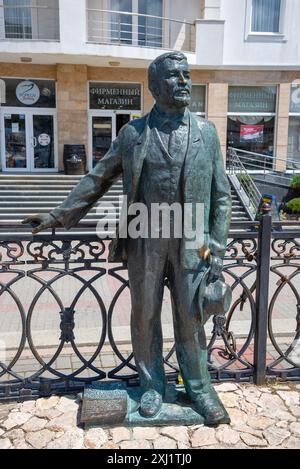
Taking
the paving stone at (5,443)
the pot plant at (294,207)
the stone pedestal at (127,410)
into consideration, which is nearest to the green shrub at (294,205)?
the pot plant at (294,207)

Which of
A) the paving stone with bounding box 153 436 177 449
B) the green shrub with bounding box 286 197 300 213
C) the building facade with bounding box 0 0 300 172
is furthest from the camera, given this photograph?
the building facade with bounding box 0 0 300 172

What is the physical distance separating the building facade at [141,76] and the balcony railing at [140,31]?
0.03 m

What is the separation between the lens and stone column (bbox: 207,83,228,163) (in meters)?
16.9

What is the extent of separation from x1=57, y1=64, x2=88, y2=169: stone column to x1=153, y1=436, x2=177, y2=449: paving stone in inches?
574

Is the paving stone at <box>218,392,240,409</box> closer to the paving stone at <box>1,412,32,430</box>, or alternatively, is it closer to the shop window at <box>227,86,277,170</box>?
the paving stone at <box>1,412,32,430</box>

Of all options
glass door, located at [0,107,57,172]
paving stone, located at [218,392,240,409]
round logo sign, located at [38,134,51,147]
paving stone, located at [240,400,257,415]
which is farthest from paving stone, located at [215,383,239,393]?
round logo sign, located at [38,134,51,147]

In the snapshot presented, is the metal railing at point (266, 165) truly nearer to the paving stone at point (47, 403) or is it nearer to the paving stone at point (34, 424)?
the paving stone at point (47, 403)

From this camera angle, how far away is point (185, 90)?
2613 millimetres

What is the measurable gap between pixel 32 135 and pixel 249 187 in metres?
7.91

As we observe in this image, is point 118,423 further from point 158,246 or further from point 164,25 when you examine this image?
point 164,25

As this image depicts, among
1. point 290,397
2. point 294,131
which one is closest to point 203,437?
point 290,397

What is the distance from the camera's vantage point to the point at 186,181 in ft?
8.71

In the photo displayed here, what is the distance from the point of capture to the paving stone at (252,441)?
2752mm

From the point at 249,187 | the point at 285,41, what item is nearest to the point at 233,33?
the point at 285,41
